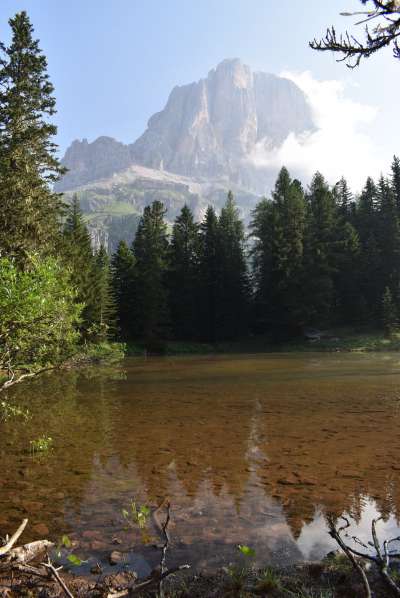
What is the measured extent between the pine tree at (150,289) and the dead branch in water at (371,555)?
50033 millimetres

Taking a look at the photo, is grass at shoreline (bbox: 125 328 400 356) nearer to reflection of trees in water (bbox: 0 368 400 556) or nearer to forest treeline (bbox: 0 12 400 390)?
forest treeline (bbox: 0 12 400 390)

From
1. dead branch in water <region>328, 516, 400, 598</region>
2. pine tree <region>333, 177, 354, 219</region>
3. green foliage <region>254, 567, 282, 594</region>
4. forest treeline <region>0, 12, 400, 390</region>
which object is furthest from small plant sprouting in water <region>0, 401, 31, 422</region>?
pine tree <region>333, 177, 354, 219</region>

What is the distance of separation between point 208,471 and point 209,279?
188ft

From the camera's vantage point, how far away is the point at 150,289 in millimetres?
57219

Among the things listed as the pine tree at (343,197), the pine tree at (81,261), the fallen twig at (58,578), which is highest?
the pine tree at (343,197)

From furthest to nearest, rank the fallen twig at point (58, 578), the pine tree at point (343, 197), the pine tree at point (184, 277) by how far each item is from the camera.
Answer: the pine tree at point (343, 197)
the pine tree at point (184, 277)
the fallen twig at point (58, 578)

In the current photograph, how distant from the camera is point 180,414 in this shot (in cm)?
1544

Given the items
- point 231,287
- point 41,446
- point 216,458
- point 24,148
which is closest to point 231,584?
point 216,458

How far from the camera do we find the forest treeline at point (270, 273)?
58406 millimetres

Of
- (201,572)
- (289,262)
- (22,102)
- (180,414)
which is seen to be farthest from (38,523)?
(289,262)

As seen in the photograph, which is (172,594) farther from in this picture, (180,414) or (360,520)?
(180,414)

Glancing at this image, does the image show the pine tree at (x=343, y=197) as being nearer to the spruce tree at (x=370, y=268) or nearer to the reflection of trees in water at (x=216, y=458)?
the spruce tree at (x=370, y=268)

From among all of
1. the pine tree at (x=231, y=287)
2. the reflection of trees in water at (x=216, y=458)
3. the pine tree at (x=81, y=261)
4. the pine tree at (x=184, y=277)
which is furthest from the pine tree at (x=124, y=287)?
the reflection of trees in water at (x=216, y=458)

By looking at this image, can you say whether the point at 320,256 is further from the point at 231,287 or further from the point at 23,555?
the point at 23,555
